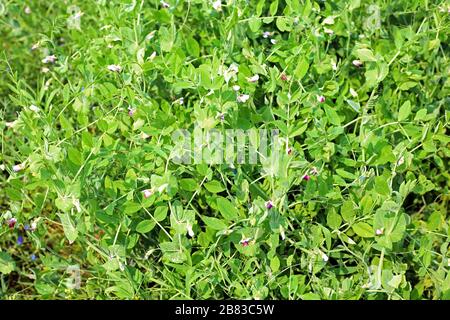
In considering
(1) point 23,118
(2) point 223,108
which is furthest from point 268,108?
(1) point 23,118

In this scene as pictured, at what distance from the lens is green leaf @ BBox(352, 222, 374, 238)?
1433 mm

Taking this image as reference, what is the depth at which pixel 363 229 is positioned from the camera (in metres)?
1.44

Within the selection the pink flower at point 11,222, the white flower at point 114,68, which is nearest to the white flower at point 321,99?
the white flower at point 114,68

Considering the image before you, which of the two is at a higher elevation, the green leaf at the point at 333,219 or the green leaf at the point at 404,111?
the green leaf at the point at 404,111

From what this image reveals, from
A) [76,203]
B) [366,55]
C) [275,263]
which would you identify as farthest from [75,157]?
[366,55]

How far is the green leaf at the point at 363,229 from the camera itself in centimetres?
143

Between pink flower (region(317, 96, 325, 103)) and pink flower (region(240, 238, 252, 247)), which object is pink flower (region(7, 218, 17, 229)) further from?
pink flower (region(317, 96, 325, 103))

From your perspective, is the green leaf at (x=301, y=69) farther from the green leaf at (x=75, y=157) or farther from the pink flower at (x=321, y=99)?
the green leaf at (x=75, y=157)

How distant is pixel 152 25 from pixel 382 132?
30.9 inches

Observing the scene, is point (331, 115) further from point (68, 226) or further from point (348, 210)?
point (68, 226)

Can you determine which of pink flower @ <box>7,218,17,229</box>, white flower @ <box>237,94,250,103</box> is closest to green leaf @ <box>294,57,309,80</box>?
white flower @ <box>237,94,250,103</box>

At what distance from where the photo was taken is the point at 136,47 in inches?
65.8

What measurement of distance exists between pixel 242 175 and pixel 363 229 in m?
0.28
